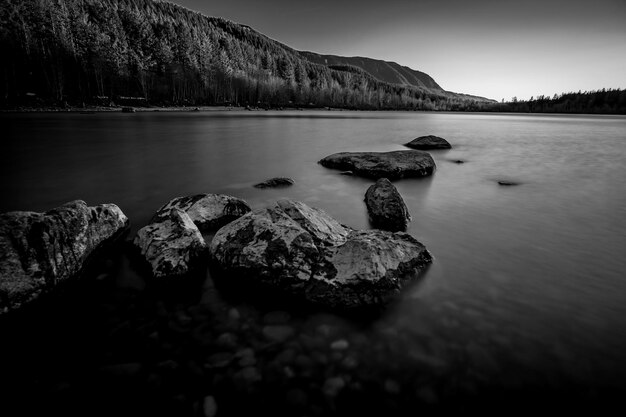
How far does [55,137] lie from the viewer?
1927 centimetres

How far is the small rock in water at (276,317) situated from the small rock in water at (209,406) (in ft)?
2.92

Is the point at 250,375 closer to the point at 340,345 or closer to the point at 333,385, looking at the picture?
the point at 333,385

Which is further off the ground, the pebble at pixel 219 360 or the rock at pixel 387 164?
the rock at pixel 387 164

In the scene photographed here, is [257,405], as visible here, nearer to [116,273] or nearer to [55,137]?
[116,273]

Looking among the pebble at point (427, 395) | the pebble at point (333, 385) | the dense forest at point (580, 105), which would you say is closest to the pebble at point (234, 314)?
the pebble at point (333, 385)

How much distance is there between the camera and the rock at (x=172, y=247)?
12.2 ft

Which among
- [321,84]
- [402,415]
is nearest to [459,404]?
[402,415]

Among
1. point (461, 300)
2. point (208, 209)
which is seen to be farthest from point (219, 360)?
point (208, 209)

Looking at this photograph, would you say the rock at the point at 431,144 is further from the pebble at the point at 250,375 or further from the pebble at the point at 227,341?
the pebble at the point at 250,375

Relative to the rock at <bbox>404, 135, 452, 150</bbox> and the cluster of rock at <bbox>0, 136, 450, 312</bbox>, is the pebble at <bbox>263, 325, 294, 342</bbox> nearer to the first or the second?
the cluster of rock at <bbox>0, 136, 450, 312</bbox>

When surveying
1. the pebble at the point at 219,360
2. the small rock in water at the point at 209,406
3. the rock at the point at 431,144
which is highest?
the rock at the point at 431,144

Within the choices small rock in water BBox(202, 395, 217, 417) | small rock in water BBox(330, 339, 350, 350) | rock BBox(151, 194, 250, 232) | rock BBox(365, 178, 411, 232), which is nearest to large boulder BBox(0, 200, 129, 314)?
rock BBox(151, 194, 250, 232)

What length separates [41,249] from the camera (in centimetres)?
331

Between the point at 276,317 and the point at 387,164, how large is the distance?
7815mm
